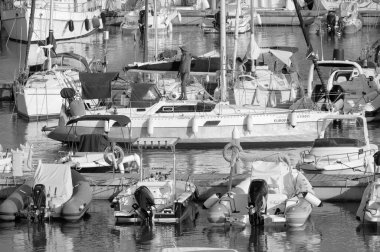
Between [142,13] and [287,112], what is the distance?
50029 millimetres

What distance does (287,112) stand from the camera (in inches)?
1726

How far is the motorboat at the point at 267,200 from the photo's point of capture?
104 ft

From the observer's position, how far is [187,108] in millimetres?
43562

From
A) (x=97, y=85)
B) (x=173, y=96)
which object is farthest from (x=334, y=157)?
(x=97, y=85)

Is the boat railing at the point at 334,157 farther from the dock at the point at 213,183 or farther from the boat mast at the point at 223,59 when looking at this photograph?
the boat mast at the point at 223,59

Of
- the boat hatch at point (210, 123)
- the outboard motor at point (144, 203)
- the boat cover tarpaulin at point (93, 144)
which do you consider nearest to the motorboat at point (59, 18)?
the boat hatch at point (210, 123)

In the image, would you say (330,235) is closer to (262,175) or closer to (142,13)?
(262,175)

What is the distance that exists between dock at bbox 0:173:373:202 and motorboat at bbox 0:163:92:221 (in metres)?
1.35

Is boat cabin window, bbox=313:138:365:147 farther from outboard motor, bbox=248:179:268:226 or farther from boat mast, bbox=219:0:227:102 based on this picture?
boat mast, bbox=219:0:227:102

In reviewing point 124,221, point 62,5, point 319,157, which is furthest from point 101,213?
point 62,5

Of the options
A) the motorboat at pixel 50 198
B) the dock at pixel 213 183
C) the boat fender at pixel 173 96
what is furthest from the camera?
the boat fender at pixel 173 96

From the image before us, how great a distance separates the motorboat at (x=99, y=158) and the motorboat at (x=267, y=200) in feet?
15.2

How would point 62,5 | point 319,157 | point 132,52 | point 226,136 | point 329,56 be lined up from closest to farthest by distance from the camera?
point 319,157 → point 226,136 → point 329,56 → point 132,52 → point 62,5

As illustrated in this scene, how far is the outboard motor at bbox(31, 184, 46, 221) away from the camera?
32.7 metres
